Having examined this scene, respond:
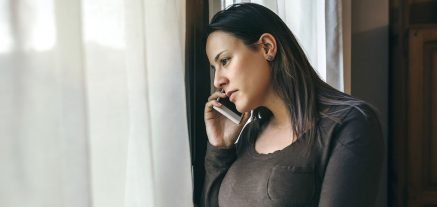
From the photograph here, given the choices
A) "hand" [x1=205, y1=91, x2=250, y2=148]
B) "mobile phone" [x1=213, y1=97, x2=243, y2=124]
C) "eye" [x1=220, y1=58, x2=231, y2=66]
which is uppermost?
"eye" [x1=220, y1=58, x2=231, y2=66]

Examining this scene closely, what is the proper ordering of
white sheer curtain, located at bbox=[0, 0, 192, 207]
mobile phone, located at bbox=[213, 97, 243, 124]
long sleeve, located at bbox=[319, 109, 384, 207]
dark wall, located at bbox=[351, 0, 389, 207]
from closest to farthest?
white sheer curtain, located at bbox=[0, 0, 192, 207] < long sleeve, located at bbox=[319, 109, 384, 207] < mobile phone, located at bbox=[213, 97, 243, 124] < dark wall, located at bbox=[351, 0, 389, 207]

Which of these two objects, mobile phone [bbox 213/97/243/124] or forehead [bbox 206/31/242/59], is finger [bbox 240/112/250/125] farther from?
forehead [bbox 206/31/242/59]

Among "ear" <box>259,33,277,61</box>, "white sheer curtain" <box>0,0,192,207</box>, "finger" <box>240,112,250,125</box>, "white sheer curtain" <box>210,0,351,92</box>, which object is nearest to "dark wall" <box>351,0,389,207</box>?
"white sheer curtain" <box>210,0,351,92</box>

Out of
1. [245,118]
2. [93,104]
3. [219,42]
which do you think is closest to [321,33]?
[245,118]

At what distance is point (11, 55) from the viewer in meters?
0.54

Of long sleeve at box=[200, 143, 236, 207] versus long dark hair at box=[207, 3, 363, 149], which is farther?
long sleeve at box=[200, 143, 236, 207]

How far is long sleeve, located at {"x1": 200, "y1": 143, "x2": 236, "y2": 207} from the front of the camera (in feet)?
3.73

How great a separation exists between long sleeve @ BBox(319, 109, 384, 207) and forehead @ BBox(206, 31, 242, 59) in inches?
11.3

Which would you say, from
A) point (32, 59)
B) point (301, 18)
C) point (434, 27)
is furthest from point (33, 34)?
point (434, 27)

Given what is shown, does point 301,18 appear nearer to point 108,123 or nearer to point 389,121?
point 389,121

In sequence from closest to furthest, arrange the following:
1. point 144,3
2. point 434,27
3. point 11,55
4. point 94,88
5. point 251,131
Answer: point 11,55 < point 94,88 < point 144,3 < point 251,131 < point 434,27

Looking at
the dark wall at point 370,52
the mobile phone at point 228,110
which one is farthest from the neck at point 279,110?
the dark wall at point 370,52

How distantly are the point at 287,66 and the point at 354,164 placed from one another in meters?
0.26

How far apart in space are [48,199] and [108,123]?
0.16 m
